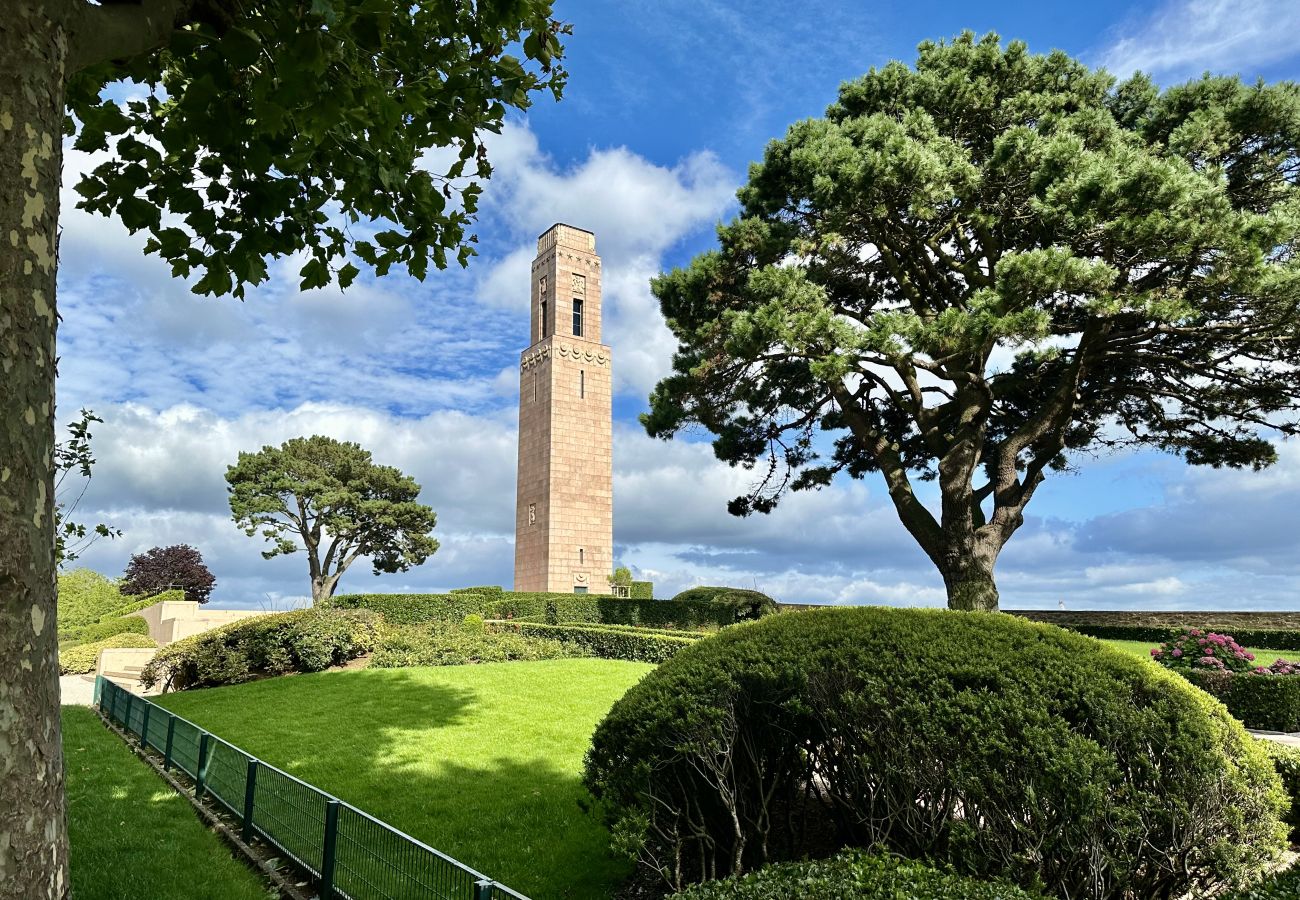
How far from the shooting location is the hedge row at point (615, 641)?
17.7 metres

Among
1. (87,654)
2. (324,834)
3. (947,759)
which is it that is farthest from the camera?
(87,654)

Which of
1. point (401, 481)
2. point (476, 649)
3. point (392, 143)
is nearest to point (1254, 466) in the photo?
point (476, 649)

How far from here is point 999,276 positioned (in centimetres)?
1457

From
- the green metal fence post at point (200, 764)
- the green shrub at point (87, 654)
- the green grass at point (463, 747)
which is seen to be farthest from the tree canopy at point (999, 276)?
the green shrub at point (87, 654)

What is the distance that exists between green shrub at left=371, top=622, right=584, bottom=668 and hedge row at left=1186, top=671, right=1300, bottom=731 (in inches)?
520

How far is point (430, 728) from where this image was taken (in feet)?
35.5

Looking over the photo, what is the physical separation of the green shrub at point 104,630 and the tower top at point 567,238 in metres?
25.9

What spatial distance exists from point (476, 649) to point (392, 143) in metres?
14.5

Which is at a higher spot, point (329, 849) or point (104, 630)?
point (104, 630)

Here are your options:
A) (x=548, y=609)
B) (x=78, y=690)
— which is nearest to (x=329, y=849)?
(x=78, y=690)

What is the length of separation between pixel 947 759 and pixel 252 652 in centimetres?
1552

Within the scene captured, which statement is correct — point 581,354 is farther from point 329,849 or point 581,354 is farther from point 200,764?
point 329,849

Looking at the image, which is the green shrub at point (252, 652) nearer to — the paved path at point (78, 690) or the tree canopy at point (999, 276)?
the paved path at point (78, 690)

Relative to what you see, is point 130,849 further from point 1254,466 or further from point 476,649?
point 1254,466
